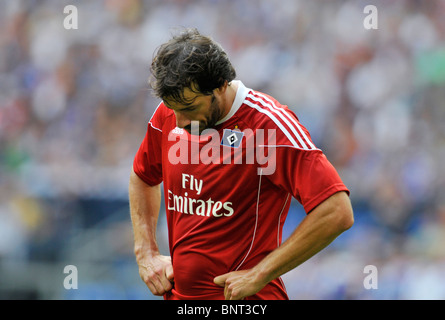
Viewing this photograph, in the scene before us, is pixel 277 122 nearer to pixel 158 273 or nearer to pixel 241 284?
pixel 241 284

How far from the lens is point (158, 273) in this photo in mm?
2754

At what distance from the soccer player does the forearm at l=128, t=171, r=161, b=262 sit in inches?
8.2

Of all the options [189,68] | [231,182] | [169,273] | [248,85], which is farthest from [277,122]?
[248,85]

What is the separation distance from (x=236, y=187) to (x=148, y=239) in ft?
2.18

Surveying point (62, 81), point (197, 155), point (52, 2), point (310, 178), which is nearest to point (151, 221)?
point (197, 155)

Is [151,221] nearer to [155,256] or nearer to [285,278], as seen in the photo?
[155,256]

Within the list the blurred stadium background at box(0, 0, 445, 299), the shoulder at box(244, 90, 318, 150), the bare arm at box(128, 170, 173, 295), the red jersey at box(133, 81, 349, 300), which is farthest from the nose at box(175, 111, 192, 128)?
the blurred stadium background at box(0, 0, 445, 299)

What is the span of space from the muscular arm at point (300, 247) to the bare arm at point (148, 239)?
1.21 feet

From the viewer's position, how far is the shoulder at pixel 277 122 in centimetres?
236

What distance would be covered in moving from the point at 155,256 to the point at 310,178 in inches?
37.5

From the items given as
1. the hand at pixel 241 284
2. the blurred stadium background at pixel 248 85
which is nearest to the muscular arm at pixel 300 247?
the hand at pixel 241 284

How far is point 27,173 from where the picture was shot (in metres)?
5.89

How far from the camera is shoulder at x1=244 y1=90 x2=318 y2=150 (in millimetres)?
2355

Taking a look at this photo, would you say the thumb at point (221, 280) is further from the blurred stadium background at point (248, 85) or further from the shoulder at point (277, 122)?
the blurred stadium background at point (248, 85)
